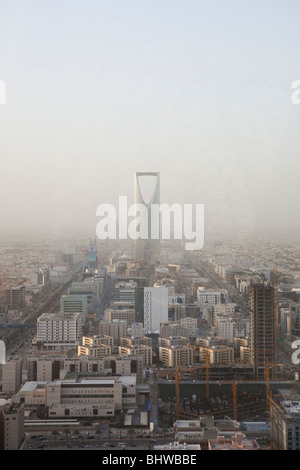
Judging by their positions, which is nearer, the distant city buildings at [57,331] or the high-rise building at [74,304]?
the distant city buildings at [57,331]

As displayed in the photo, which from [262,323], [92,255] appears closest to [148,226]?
[92,255]

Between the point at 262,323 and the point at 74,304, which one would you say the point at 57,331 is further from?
the point at 262,323

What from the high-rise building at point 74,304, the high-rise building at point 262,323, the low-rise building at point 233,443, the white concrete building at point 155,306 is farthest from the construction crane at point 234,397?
the high-rise building at point 74,304

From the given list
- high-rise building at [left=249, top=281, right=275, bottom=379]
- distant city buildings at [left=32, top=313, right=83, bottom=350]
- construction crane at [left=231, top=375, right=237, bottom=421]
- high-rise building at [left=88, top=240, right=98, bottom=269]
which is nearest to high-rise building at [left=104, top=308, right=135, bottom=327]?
distant city buildings at [left=32, top=313, right=83, bottom=350]

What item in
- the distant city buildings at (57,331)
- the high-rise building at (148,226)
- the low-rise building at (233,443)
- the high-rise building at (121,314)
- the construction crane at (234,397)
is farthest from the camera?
the high-rise building at (121,314)

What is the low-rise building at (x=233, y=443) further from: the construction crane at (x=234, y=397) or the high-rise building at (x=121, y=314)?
the high-rise building at (x=121, y=314)

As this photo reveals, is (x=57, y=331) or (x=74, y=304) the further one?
(x=74, y=304)

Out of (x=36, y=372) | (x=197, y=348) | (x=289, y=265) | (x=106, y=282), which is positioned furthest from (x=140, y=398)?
(x=106, y=282)
